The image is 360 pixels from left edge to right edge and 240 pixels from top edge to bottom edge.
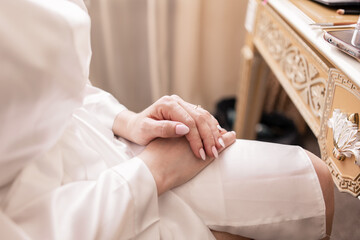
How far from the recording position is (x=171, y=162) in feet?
1.93

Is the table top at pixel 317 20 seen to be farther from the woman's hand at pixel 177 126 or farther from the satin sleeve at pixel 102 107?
the satin sleeve at pixel 102 107

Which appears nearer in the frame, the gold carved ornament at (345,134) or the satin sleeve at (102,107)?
the gold carved ornament at (345,134)

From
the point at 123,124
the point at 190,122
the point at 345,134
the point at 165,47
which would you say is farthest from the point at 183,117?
the point at 165,47

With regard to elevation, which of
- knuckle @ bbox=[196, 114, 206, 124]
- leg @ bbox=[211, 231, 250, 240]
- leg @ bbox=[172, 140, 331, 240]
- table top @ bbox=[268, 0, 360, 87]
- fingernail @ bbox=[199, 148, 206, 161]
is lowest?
leg @ bbox=[211, 231, 250, 240]

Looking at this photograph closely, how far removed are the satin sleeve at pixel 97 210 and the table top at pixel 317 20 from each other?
0.37 meters

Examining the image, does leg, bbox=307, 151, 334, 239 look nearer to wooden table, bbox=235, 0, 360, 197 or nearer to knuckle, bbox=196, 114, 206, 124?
wooden table, bbox=235, 0, 360, 197

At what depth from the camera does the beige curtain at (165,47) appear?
4.69 ft

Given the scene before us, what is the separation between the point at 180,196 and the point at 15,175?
0.87 ft

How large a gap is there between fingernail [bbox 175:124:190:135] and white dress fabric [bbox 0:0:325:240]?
0.26 feet

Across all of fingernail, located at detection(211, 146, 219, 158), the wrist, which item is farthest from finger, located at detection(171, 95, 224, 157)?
the wrist

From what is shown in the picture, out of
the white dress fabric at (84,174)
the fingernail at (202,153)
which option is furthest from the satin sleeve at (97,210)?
the fingernail at (202,153)

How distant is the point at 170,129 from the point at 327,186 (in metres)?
0.30

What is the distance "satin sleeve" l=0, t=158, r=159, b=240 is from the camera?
1.49ft

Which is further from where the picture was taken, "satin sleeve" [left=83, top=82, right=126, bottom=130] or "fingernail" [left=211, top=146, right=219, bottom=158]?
"satin sleeve" [left=83, top=82, right=126, bottom=130]
